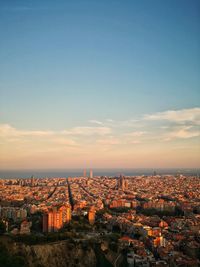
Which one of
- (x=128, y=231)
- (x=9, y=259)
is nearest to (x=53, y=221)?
(x=128, y=231)

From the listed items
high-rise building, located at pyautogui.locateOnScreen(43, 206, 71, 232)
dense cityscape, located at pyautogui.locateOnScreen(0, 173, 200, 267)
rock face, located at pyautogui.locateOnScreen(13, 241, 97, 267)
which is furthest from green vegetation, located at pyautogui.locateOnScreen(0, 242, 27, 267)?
high-rise building, located at pyautogui.locateOnScreen(43, 206, 71, 232)

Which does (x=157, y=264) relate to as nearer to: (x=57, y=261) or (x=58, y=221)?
(x=57, y=261)

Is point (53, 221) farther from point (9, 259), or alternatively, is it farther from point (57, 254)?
point (9, 259)

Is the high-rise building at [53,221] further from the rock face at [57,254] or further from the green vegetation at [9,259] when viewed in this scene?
the green vegetation at [9,259]

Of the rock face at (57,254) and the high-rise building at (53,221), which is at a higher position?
the high-rise building at (53,221)

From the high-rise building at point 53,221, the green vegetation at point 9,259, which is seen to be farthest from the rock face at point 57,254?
the high-rise building at point 53,221

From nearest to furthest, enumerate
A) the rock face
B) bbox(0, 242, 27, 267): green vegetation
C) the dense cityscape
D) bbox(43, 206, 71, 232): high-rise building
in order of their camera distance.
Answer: bbox(0, 242, 27, 267): green vegetation, the rock face, the dense cityscape, bbox(43, 206, 71, 232): high-rise building

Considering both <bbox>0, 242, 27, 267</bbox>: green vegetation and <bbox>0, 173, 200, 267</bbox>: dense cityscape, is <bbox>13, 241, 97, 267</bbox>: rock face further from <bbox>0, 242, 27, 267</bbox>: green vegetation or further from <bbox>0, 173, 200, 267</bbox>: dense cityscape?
<bbox>0, 173, 200, 267</bbox>: dense cityscape

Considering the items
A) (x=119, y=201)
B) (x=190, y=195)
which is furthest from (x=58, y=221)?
(x=190, y=195)
